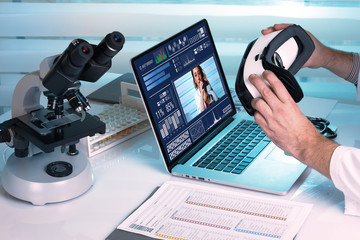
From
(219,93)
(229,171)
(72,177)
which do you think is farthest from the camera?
(219,93)

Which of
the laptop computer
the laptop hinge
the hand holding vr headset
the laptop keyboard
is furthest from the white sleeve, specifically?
the laptop hinge

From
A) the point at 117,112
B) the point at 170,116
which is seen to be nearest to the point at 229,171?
the point at 170,116

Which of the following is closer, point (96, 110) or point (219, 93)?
point (219, 93)

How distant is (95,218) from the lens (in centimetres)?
132

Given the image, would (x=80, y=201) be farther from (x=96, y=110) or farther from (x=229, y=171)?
(x=96, y=110)

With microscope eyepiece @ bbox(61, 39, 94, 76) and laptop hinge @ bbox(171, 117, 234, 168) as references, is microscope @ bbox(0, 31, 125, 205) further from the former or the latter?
laptop hinge @ bbox(171, 117, 234, 168)

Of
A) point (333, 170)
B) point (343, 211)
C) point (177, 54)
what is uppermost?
point (177, 54)

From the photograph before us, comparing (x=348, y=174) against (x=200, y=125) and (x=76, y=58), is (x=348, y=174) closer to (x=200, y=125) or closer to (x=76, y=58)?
(x=200, y=125)

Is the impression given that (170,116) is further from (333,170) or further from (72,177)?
(333,170)

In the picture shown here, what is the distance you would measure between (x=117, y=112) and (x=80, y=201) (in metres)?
0.47

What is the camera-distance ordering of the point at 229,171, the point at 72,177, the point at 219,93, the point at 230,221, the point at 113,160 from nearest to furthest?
the point at 230,221 → the point at 72,177 → the point at 229,171 → the point at 113,160 → the point at 219,93

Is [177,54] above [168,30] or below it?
above

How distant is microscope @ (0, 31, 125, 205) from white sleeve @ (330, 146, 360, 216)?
59 centimetres

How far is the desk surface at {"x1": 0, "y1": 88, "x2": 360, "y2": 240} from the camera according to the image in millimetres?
1272
